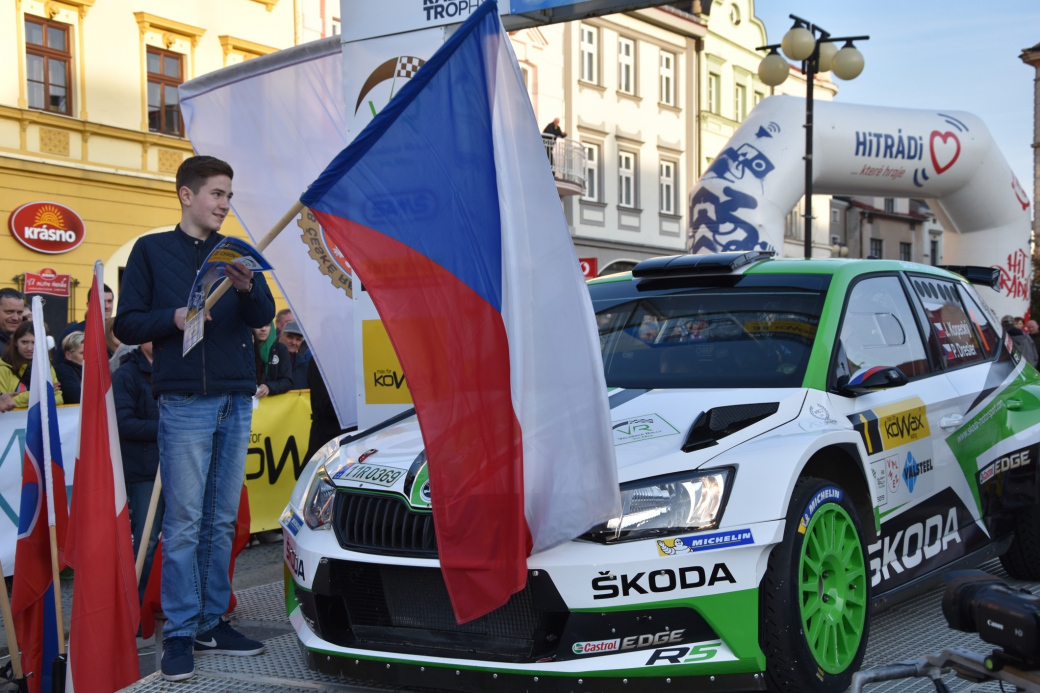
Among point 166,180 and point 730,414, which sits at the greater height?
point 166,180

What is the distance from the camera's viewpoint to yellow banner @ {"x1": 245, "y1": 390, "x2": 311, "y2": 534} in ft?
28.5

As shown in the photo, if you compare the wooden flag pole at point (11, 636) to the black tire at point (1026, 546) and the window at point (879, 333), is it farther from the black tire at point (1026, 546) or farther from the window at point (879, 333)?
the black tire at point (1026, 546)

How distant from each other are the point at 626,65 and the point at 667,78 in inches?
111

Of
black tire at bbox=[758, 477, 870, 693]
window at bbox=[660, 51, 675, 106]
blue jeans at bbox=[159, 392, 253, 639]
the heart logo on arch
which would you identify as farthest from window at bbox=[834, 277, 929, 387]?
window at bbox=[660, 51, 675, 106]

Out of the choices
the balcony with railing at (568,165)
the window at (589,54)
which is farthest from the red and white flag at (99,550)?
the window at (589,54)

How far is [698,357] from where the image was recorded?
450cm

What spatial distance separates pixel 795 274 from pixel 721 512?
167 centimetres

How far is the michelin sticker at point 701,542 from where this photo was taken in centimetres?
336

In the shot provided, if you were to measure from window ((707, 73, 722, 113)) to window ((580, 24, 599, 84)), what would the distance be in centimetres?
725

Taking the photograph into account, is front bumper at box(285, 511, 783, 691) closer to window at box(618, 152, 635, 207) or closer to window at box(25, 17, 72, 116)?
window at box(25, 17, 72, 116)

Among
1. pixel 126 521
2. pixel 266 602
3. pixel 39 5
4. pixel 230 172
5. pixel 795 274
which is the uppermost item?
pixel 39 5

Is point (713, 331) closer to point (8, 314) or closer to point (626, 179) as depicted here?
point (8, 314)

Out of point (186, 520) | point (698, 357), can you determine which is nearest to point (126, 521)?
point (186, 520)

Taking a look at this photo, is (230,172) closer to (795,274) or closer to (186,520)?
(186,520)
